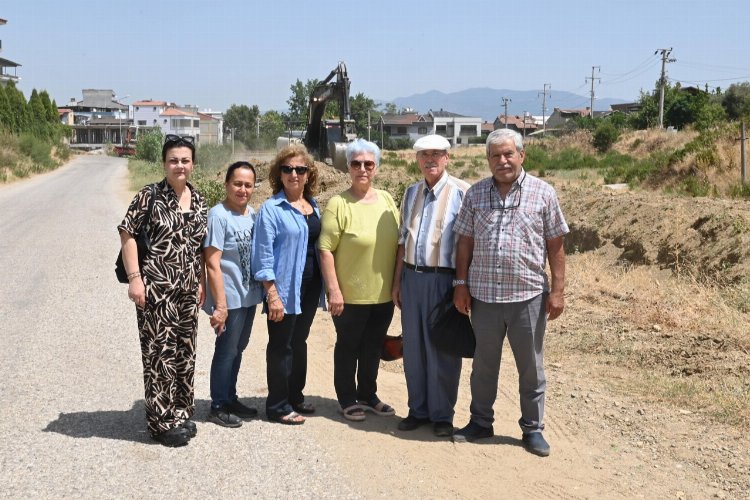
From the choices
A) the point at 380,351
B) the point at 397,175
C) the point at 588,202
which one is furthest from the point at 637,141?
the point at 380,351

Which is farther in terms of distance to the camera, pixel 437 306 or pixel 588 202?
pixel 588 202

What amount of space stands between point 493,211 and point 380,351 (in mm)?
1355

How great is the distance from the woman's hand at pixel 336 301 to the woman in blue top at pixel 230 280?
465 mm

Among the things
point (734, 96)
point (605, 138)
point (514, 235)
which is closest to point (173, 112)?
point (734, 96)

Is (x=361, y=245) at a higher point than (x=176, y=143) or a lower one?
lower

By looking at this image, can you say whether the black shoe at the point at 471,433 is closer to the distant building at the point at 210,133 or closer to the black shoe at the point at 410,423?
the black shoe at the point at 410,423

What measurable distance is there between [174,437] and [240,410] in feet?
1.99

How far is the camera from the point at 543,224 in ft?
15.1

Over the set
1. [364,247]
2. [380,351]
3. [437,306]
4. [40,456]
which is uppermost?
[364,247]

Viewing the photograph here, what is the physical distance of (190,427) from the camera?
4898 millimetres

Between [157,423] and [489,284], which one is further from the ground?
[489,284]

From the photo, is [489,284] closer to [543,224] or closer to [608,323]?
[543,224]

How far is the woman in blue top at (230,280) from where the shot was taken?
4824mm

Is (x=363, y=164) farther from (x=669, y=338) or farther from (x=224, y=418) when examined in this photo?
(x=669, y=338)
